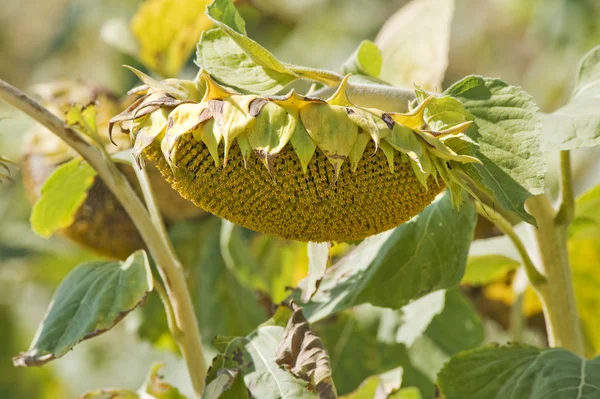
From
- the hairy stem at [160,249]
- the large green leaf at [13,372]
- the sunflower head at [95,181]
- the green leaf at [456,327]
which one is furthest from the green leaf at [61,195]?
the large green leaf at [13,372]

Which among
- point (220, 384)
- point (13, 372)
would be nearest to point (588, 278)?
point (220, 384)

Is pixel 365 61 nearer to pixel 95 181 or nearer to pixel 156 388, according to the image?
pixel 156 388

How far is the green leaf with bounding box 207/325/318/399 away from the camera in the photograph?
2.46 ft

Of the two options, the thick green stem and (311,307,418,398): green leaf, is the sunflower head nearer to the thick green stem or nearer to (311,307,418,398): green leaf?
(311,307,418,398): green leaf

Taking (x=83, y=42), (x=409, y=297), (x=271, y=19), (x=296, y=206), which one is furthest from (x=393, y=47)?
(x=83, y=42)

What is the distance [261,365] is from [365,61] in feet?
1.04

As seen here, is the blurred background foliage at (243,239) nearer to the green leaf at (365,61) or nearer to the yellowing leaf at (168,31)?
the yellowing leaf at (168,31)

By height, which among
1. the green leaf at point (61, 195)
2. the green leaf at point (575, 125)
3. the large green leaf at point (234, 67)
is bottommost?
the green leaf at point (61, 195)

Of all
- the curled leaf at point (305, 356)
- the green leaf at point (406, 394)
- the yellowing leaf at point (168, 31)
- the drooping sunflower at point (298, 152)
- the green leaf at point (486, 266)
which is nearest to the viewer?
the drooping sunflower at point (298, 152)

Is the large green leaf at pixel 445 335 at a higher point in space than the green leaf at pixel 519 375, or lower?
lower

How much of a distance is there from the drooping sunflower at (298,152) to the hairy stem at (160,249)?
0.15m

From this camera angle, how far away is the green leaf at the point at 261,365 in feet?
2.46

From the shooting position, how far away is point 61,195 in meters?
0.97

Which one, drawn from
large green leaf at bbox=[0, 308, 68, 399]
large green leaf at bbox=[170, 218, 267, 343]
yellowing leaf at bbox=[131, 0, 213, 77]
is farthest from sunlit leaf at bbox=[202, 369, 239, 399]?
large green leaf at bbox=[0, 308, 68, 399]
